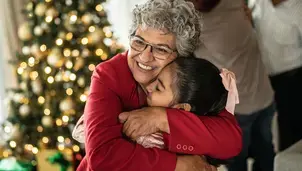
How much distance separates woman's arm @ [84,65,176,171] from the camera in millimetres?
1091

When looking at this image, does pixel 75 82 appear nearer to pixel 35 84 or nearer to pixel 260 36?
pixel 35 84

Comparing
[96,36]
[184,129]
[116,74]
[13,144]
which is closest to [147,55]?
[116,74]

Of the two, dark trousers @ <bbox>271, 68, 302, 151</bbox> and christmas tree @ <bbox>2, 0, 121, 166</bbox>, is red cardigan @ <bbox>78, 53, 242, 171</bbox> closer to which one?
christmas tree @ <bbox>2, 0, 121, 166</bbox>

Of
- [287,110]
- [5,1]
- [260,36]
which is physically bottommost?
[287,110]

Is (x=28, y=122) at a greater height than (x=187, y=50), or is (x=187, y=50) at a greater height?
(x=187, y=50)

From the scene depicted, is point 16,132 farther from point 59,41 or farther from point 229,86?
point 229,86

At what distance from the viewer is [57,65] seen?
2.19m

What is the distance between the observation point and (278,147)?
8.37 ft

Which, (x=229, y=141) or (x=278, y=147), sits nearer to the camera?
(x=229, y=141)

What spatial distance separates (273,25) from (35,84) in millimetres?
1381

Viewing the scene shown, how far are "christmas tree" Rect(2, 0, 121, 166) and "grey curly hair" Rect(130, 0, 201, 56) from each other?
1099 mm

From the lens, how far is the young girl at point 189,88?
112cm

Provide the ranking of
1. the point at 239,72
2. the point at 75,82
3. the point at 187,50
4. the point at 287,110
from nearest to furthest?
the point at 187,50 → the point at 239,72 → the point at 75,82 → the point at 287,110

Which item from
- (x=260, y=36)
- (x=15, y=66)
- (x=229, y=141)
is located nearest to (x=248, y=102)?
(x=260, y=36)
